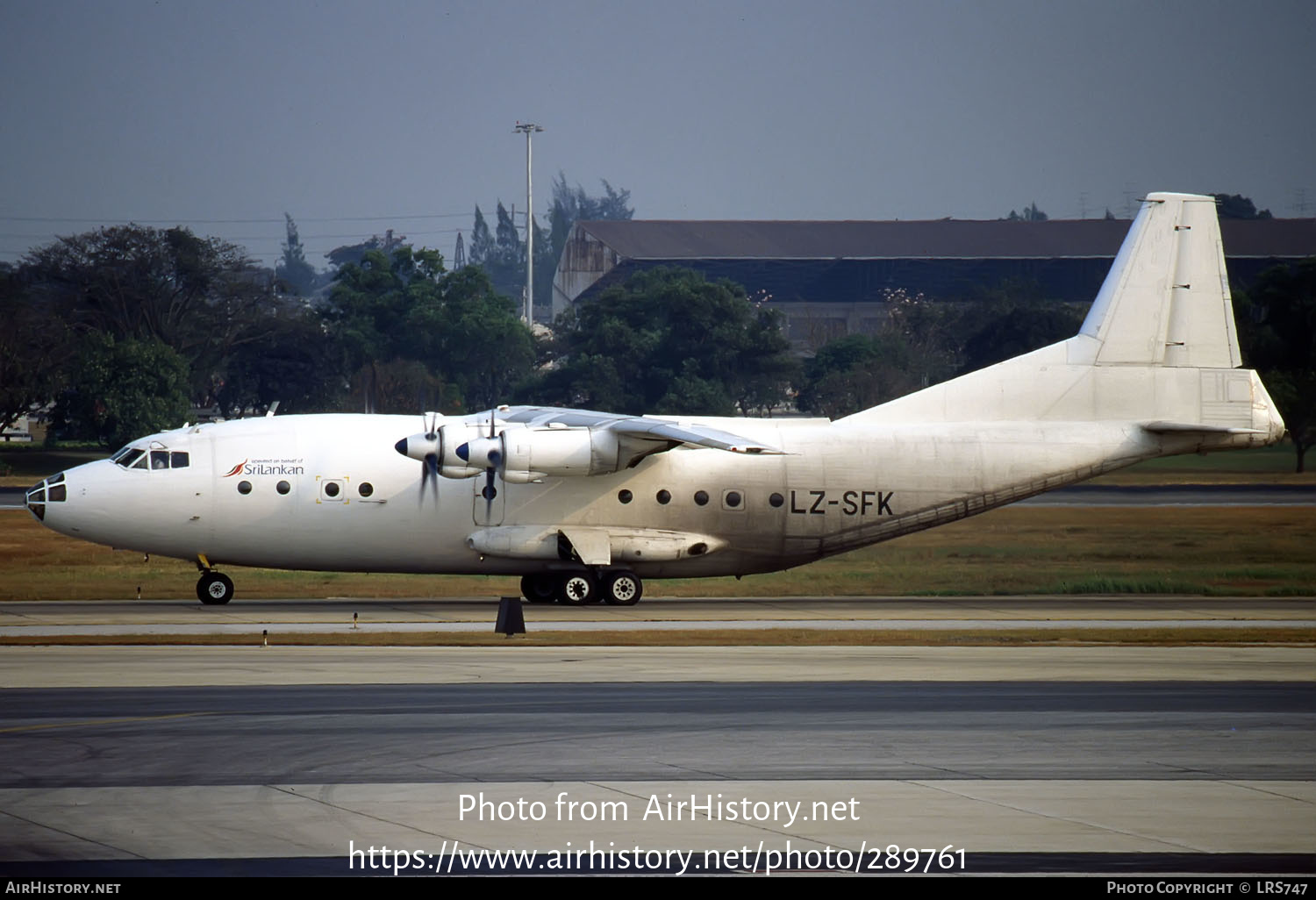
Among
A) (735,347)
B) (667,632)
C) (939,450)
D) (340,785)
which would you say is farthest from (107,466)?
(735,347)

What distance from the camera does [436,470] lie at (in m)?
32.0

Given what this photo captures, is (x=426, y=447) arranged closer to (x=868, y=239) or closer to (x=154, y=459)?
(x=154, y=459)

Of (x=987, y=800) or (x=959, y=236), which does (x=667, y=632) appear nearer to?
(x=987, y=800)

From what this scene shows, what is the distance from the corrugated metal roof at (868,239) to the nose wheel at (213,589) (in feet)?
453

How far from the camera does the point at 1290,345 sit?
71.9 m

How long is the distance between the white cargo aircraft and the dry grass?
13.7ft

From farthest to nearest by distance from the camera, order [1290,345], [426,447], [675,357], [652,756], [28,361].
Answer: [675,357] → [28,361] → [1290,345] → [426,447] → [652,756]

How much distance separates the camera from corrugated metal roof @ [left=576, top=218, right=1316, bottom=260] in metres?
166

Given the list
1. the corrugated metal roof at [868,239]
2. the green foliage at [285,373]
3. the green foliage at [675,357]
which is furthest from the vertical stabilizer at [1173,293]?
the corrugated metal roof at [868,239]

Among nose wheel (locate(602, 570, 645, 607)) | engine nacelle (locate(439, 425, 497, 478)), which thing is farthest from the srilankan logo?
nose wheel (locate(602, 570, 645, 607))

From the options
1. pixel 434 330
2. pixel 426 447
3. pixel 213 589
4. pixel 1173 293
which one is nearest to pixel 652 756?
pixel 426 447

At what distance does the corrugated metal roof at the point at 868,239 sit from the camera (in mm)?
166000

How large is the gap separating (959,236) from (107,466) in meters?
148

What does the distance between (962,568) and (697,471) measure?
1061 centimetres
